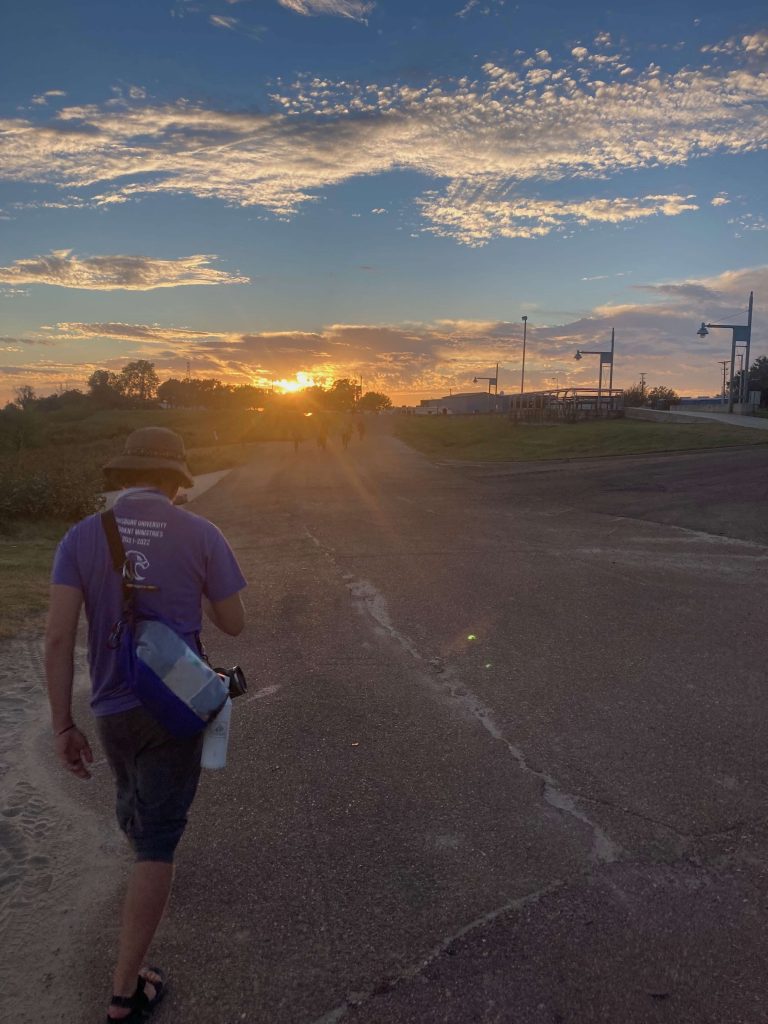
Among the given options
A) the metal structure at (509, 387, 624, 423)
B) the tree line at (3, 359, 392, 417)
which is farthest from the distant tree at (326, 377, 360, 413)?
the metal structure at (509, 387, 624, 423)

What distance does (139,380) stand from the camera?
15112 cm

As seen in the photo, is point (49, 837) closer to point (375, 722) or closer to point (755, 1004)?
point (375, 722)

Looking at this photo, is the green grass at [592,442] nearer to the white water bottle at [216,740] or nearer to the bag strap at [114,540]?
the white water bottle at [216,740]

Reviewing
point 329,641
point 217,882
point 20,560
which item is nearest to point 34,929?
point 217,882

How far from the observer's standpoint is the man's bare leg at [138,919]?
2570mm

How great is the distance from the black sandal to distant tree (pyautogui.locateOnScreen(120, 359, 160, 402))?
148 meters

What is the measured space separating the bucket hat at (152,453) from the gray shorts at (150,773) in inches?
32.2

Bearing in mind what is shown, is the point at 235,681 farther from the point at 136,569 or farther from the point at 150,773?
the point at 136,569

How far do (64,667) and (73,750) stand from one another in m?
0.30

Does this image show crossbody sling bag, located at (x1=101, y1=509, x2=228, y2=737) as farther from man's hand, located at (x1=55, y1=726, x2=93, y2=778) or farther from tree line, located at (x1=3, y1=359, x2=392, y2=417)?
tree line, located at (x1=3, y1=359, x2=392, y2=417)

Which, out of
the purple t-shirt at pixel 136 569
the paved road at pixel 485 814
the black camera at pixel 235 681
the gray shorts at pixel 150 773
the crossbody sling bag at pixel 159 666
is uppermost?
the purple t-shirt at pixel 136 569

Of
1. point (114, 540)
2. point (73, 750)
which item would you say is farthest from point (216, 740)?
point (114, 540)

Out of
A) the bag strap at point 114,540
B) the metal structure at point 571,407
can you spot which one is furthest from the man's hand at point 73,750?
the metal structure at point 571,407

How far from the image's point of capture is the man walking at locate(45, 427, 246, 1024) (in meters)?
2.58
